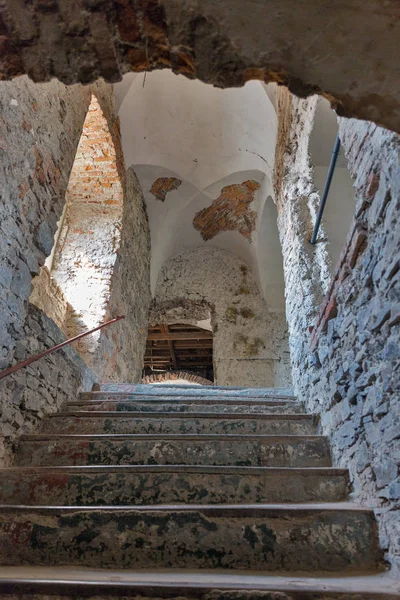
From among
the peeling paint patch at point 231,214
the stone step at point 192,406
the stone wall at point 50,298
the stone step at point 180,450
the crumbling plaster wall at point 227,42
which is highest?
the peeling paint patch at point 231,214

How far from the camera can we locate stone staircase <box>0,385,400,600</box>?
1.32 metres

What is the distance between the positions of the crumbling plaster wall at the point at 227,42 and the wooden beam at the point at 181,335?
8.48m

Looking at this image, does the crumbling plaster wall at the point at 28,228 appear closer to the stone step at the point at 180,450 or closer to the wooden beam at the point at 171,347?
the stone step at the point at 180,450

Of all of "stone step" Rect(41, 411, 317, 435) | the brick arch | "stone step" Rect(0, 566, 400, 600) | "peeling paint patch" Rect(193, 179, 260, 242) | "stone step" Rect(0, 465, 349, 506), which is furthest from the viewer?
the brick arch

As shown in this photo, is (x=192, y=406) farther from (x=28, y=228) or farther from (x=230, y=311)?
(x=230, y=311)

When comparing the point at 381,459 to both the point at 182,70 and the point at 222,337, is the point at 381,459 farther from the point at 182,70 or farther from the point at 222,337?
the point at 222,337

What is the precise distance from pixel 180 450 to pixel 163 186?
211 inches

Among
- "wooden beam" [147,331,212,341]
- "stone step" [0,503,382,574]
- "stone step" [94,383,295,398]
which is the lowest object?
"stone step" [0,503,382,574]

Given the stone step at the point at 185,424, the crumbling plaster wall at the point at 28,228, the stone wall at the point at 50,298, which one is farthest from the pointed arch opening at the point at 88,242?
the stone step at the point at 185,424

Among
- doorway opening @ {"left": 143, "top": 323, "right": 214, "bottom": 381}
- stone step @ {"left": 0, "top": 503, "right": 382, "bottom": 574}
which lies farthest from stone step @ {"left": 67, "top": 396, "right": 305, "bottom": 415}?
doorway opening @ {"left": 143, "top": 323, "right": 214, "bottom": 381}

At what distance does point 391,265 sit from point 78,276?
4023 millimetres

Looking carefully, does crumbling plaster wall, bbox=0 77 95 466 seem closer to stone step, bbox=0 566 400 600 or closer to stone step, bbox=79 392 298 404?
stone step, bbox=79 392 298 404

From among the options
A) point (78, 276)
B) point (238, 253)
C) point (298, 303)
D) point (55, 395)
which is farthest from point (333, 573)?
point (238, 253)

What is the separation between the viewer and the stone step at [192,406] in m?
2.97
